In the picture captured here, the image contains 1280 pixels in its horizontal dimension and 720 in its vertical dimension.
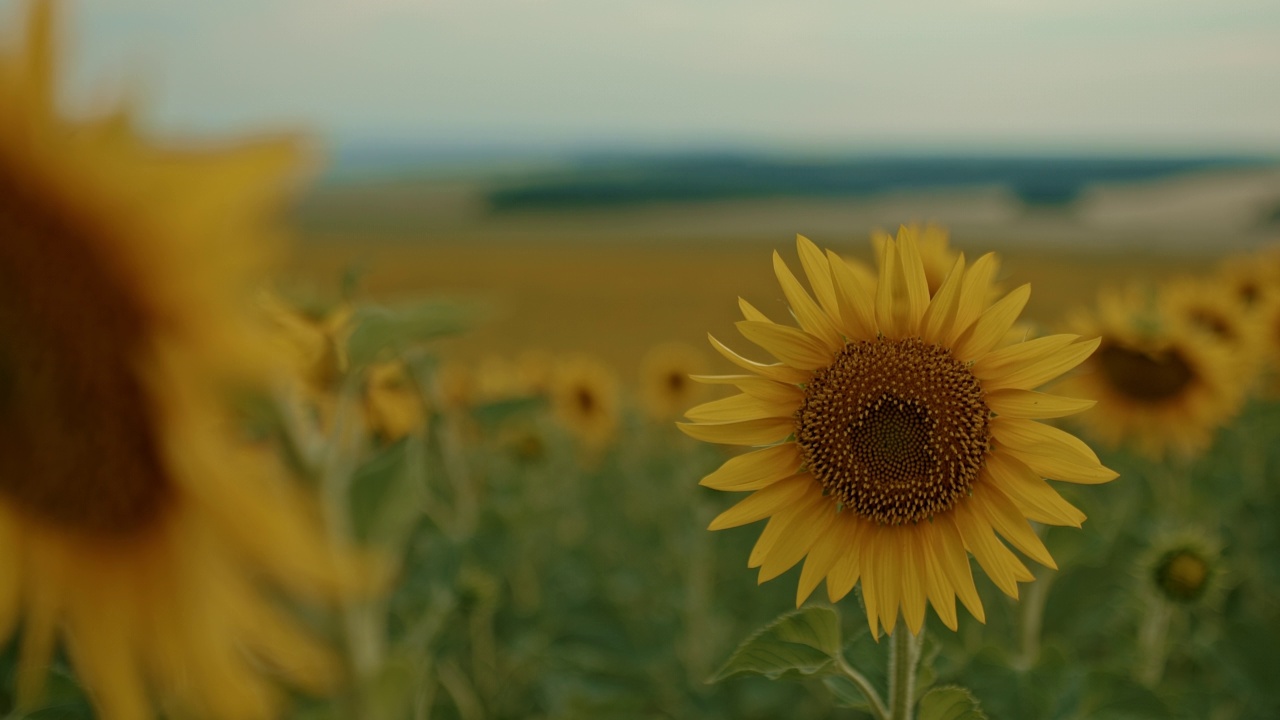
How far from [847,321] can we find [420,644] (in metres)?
0.88

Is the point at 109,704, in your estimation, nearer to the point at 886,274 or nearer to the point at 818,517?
the point at 818,517

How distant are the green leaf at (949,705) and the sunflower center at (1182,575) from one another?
4.35 ft

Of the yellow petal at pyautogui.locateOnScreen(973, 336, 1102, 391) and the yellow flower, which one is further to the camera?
the yellow flower

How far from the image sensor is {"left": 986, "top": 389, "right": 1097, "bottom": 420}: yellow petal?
119 cm

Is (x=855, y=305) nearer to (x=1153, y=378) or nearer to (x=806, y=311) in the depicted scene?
(x=806, y=311)

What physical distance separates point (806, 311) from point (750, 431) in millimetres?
173

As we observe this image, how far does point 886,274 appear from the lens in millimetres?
1206

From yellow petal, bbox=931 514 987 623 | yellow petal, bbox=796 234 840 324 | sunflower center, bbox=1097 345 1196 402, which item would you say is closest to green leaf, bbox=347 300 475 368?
yellow petal, bbox=796 234 840 324

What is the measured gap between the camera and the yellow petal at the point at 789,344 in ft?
3.94

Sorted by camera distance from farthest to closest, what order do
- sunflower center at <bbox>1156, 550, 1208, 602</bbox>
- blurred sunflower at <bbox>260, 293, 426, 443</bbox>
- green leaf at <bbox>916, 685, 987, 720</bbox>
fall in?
sunflower center at <bbox>1156, 550, 1208, 602</bbox> → blurred sunflower at <bbox>260, 293, 426, 443</bbox> → green leaf at <bbox>916, 685, 987, 720</bbox>

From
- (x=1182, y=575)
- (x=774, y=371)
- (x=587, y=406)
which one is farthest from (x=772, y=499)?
(x=587, y=406)

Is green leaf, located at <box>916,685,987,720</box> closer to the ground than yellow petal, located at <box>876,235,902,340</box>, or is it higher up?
closer to the ground

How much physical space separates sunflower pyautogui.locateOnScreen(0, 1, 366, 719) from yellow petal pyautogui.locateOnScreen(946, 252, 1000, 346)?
806 mm

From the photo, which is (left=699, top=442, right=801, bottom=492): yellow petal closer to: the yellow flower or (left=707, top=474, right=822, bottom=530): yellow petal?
(left=707, top=474, right=822, bottom=530): yellow petal
